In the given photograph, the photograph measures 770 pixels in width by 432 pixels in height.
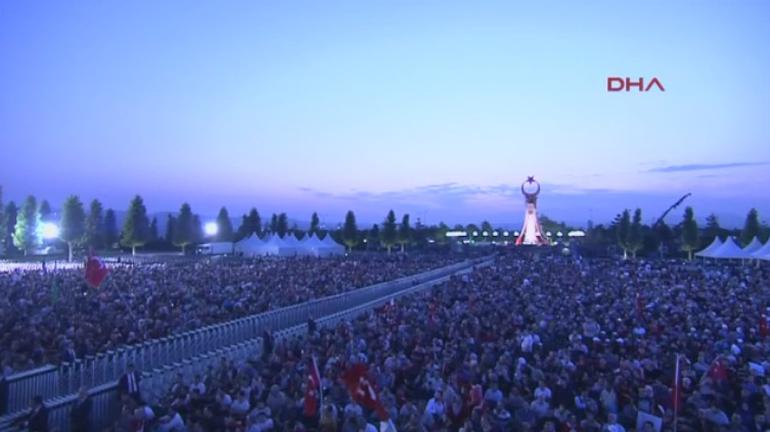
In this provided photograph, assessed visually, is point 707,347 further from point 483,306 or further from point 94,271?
point 94,271

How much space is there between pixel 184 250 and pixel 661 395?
8087 cm

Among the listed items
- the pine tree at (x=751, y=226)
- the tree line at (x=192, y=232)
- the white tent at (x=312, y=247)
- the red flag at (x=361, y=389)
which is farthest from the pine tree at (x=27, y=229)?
the pine tree at (x=751, y=226)

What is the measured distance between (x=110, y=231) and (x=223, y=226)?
54.3 ft

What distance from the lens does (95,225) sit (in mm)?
82688

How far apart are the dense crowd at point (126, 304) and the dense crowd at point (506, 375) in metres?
3.19

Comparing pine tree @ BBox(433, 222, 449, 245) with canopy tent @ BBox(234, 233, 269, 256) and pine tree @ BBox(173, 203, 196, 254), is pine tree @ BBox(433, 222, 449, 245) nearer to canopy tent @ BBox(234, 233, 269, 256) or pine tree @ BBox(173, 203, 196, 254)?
pine tree @ BBox(173, 203, 196, 254)

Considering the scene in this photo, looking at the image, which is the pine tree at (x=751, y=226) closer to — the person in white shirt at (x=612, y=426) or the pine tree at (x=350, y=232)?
the pine tree at (x=350, y=232)

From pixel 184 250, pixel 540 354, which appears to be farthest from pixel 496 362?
pixel 184 250

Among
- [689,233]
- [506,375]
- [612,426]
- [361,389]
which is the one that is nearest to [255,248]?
[689,233]

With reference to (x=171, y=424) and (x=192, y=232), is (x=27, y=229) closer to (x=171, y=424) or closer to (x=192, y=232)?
(x=192, y=232)

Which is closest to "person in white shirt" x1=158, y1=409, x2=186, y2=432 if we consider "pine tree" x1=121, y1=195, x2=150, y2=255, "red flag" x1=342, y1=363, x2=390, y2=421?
"red flag" x1=342, y1=363, x2=390, y2=421

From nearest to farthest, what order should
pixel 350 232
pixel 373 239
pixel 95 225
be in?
1. pixel 95 225
2. pixel 350 232
3. pixel 373 239

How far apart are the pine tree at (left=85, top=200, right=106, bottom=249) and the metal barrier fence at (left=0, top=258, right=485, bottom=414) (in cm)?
6850

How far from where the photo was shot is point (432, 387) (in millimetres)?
11359
